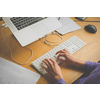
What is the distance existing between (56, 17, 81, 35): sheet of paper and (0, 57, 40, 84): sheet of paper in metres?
0.50

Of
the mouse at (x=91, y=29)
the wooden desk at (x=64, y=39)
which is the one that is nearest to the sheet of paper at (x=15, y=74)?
the wooden desk at (x=64, y=39)

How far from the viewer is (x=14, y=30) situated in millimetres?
674

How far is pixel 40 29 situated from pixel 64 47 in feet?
0.81

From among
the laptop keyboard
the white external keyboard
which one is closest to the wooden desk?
the white external keyboard

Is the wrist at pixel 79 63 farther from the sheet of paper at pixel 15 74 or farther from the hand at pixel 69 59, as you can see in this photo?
the sheet of paper at pixel 15 74

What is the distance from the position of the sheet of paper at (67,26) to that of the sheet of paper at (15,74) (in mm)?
499

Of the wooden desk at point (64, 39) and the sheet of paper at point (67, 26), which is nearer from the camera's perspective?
the wooden desk at point (64, 39)

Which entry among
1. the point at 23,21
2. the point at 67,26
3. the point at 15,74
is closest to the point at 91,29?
the point at 67,26

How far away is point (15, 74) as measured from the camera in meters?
0.65

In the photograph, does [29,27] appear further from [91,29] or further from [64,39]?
[91,29]

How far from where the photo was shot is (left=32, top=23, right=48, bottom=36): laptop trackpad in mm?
758

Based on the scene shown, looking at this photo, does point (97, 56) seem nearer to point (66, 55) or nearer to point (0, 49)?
point (66, 55)

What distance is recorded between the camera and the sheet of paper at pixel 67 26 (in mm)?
963

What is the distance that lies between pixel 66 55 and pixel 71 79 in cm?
18
